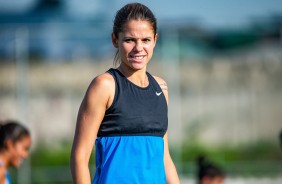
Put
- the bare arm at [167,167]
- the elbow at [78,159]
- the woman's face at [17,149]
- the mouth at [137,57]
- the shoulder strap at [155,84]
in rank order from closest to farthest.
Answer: the elbow at [78,159], the mouth at [137,57], the shoulder strap at [155,84], the bare arm at [167,167], the woman's face at [17,149]

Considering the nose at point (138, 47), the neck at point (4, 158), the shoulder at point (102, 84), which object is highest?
the nose at point (138, 47)

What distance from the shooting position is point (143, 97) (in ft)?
13.0

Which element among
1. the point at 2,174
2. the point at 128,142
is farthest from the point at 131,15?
the point at 2,174

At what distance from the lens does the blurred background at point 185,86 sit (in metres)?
13.3

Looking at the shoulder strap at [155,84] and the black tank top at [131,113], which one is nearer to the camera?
the black tank top at [131,113]

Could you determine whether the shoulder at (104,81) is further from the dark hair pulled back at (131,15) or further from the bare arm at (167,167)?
the bare arm at (167,167)

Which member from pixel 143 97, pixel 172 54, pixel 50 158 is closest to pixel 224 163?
pixel 172 54

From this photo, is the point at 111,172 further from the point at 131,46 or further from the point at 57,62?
the point at 57,62

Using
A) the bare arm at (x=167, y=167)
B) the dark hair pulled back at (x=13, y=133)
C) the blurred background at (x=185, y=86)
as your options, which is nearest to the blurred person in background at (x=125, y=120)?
the bare arm at (x=167, y=167)

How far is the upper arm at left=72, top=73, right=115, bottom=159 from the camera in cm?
382

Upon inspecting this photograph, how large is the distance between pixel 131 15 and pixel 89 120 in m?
0.52

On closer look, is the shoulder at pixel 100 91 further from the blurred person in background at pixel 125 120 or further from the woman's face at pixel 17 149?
the woman's face at pixel 17 149

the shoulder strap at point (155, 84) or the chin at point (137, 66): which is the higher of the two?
the chin at point (137, 66)

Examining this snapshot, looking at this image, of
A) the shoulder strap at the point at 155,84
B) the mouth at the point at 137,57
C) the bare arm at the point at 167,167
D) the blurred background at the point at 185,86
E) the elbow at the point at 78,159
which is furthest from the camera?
the blurred background at the point at 185,86
